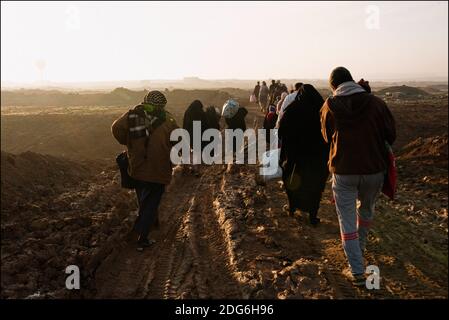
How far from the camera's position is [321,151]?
17.8 ft

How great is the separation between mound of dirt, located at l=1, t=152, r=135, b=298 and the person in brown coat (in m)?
0.75

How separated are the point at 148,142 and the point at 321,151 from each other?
2.18 meters

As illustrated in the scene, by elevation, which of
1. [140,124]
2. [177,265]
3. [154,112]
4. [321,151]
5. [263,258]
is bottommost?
[177,265]

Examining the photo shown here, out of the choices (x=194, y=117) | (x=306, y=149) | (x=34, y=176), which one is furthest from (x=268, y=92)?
(x=306, y=149)

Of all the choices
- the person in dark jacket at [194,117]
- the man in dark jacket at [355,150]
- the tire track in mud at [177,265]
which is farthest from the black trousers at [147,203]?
the person in dark jacket at [194,117]

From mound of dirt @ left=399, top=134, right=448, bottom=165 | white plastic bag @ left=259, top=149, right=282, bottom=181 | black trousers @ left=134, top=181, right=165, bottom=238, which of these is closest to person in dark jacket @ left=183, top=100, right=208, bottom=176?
white plastic bag @ left=259, top=149, right=282, bottom=181

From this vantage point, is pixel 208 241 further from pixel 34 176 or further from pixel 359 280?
pixel 34 176

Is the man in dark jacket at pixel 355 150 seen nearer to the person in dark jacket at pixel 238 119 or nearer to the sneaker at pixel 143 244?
the sneaker at pixel 143 244

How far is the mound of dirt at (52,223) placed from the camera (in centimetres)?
439

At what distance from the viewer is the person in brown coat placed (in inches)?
193

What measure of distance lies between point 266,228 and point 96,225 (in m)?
2.31
